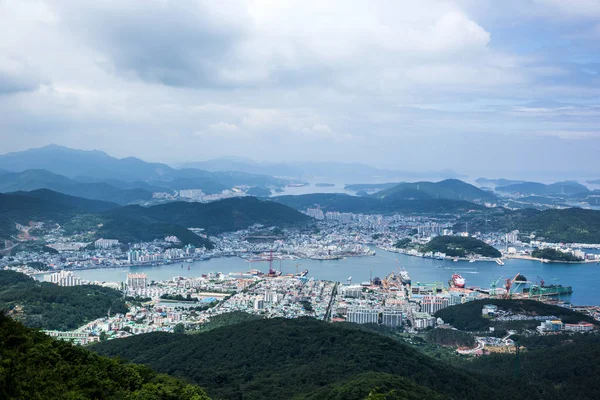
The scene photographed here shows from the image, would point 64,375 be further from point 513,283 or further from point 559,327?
point 513,283

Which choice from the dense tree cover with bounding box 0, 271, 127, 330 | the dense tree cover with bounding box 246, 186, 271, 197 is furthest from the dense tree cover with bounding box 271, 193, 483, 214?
the dense tree cover with bounding box 0, 271, 127, 330

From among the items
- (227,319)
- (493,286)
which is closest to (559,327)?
(493,286)

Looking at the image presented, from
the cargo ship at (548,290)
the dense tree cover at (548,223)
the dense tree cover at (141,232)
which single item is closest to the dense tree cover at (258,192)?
the dense tree cover at (548,223)

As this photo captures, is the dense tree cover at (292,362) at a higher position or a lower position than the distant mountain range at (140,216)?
lower

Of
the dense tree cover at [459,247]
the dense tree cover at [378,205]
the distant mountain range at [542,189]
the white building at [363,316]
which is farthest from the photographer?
the distant mountain range at [542,189]

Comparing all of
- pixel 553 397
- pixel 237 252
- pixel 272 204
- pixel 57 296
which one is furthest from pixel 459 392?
pixel 272 204

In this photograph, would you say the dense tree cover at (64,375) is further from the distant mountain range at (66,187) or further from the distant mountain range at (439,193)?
the distant mountain range at (439,193)
